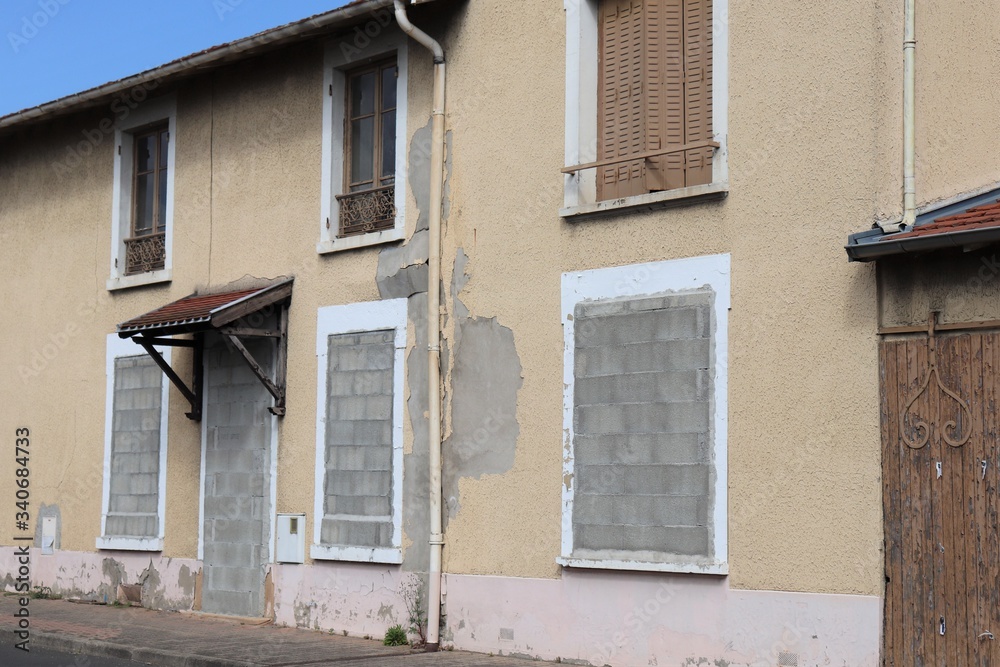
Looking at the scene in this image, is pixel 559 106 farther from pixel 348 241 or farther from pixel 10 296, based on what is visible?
pixel 10 296

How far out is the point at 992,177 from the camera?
9.29 metres

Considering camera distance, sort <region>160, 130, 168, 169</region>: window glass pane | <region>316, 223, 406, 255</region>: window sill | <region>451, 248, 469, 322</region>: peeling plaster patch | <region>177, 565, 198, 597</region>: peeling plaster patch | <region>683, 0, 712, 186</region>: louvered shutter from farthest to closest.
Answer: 1. <region>160, 130, 168, 169</region>: window glass pane
2. <region>177, 565, 198, 597</region>: peeling plaster patch
3. <region>316, 223, 406, 255</region>: window sill
4. <region>451, 248, 469, 322</region>: peeling plaster patch
5. <region>683, 0, 712, 186</region>: louvered shutter

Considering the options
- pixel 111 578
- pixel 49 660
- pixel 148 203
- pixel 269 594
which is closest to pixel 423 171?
pixel 269 594

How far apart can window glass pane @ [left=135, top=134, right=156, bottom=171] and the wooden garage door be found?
30.4 feet

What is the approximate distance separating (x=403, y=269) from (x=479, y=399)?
1.50 metres

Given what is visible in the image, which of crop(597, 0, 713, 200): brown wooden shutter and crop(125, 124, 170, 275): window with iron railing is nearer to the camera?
Answer: crop(597, 0, 713, 200): brown wooden shutter

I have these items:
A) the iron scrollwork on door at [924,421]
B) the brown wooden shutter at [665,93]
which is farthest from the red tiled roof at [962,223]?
the brown wooden shutter at [665,93]

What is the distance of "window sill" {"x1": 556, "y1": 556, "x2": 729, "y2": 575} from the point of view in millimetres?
9586

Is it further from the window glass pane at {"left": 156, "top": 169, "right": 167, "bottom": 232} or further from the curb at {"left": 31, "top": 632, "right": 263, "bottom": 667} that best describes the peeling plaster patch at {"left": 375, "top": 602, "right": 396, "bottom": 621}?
the window glass pane at {"left": 156, "top": 169, "right": 167, "bottom": 232}

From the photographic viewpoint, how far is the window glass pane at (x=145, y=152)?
1525cm

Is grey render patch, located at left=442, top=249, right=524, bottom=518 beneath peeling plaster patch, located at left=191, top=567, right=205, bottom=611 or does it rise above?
above

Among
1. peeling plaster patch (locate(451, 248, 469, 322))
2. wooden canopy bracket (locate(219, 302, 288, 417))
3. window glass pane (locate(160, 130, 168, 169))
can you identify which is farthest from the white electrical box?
window glass pane (locate(160, 130, 168, 169))

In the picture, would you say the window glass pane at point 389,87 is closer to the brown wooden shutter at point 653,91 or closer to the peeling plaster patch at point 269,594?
the brown wooden shutter at point 653,91

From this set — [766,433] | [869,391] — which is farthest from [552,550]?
[869,391]
